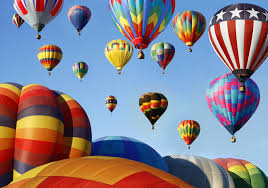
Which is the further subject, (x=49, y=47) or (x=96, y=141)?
(x=49, y=47)

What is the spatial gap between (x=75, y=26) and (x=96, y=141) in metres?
19.2

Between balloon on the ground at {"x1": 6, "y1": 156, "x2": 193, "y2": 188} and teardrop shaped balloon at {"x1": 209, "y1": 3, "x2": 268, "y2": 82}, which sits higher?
teardrop shaped balloon at {"x1": 209, "y1": 3, "x2": 268, "y2": 82}

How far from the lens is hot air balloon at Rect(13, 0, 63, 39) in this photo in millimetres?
24703

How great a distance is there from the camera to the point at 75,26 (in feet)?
113

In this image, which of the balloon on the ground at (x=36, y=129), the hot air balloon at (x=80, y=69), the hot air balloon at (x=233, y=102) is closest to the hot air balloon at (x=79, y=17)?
the hot air balloon at (x=80, y=69)

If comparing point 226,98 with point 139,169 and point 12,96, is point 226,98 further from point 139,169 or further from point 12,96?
point 139,169

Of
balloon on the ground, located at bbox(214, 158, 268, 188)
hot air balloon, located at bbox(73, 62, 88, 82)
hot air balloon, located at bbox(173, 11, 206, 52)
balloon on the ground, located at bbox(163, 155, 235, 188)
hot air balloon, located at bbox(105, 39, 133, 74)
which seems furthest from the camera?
hot air balloon, located at bbox(73, 62, 88, 82)

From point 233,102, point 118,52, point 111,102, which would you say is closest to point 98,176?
point 233,102

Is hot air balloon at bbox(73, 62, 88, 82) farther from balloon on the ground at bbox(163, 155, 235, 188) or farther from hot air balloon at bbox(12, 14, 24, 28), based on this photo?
balloon on the ground at bbox(163, 155, 235, 188)

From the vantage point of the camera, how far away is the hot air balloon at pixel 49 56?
30.7 meters

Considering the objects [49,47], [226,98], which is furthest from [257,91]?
[49,47]

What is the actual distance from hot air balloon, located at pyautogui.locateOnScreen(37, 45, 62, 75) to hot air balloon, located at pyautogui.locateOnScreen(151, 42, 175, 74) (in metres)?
5.94

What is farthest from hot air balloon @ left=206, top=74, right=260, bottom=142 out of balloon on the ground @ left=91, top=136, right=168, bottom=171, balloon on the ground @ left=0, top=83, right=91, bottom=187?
balloon on the ground @ left=0, top=83, right=91, bottom=187

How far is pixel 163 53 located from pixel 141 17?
25.9 ft
